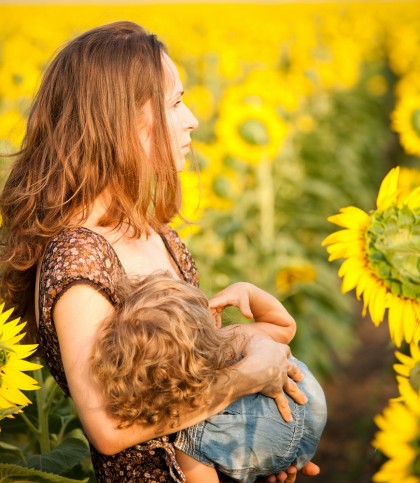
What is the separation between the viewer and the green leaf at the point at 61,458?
1.78 meters

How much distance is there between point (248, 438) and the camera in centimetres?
151

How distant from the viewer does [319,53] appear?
791cm

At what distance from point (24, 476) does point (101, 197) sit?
574 mm

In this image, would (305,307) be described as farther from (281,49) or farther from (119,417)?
(281,49)

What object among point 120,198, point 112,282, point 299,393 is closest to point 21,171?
point 120,198

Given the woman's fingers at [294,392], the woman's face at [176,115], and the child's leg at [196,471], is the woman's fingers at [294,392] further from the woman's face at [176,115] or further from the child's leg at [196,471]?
the woman's face at [176,115]

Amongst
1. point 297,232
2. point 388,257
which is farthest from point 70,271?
point 297,232

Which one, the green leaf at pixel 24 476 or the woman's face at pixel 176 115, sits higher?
the woman's face at pixel 176 115

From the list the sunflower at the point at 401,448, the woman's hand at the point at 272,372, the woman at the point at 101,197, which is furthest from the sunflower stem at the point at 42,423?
the sunflower at the point at 401,448

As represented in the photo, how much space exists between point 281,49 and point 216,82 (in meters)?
2.74

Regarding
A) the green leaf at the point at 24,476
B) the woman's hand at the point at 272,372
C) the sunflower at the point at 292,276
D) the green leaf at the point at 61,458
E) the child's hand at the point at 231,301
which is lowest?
the sunflower at the point at 292,276

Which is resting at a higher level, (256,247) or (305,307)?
(256,247)

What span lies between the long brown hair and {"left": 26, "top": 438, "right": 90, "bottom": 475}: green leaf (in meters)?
0.40

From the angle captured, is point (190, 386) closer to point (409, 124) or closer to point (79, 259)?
point (79, 259)
